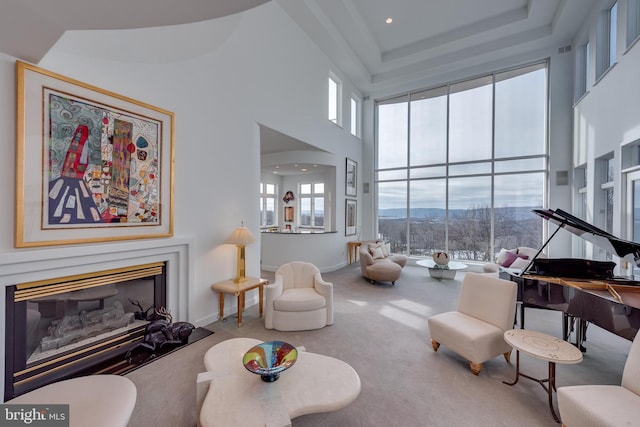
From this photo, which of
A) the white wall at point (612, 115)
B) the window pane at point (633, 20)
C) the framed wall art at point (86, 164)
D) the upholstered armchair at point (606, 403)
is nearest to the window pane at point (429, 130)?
the white wall at point (612, 115)

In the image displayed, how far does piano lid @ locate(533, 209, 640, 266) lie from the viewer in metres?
2.49

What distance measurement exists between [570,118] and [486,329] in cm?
632

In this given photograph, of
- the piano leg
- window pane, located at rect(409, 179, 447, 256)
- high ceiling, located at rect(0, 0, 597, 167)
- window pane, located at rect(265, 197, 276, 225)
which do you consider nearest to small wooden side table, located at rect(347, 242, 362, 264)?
window pane, located at rect(409, 179, 447, 256)

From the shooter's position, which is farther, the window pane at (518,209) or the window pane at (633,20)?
the window pane at (518,209)

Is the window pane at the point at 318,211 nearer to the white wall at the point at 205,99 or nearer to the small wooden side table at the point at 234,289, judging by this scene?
the white wall at the point at 205,99

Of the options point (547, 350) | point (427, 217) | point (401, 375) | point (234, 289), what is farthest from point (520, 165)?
point (234, 289)

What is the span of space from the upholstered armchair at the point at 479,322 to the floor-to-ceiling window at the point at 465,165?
484 cm

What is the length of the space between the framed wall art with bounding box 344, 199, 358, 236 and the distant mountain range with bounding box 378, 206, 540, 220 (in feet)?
3.09

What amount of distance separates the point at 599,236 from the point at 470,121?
18.1 feet

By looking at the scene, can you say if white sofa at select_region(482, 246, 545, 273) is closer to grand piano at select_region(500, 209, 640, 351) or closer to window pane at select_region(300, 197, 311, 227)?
grand piano at select_region(500, 209, 640, 351)

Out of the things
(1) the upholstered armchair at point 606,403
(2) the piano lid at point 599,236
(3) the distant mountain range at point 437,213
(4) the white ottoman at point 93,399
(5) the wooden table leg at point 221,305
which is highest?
(3) the distant mountain range at point 437,213

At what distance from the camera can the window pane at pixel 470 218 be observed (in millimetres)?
6918

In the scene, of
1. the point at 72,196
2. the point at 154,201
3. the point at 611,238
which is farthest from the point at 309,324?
the point at 611,238

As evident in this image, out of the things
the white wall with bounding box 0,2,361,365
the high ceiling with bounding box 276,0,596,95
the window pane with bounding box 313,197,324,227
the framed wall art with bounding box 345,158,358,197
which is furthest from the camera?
the window pane with bounding box 313,197,324,227
